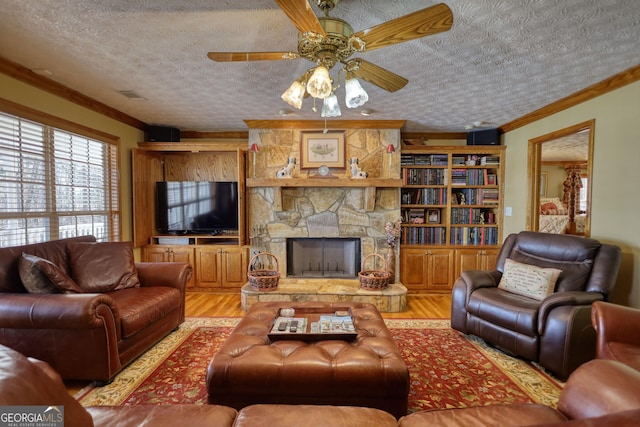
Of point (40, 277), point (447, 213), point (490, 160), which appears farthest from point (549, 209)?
point (40, 277)

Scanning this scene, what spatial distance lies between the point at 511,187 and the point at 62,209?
Answer: 5.51 metres

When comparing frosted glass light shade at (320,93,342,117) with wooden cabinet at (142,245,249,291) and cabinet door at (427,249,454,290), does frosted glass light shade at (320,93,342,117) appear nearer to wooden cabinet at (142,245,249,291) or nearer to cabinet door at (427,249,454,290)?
wooden cabinet at (142,245,249,291)

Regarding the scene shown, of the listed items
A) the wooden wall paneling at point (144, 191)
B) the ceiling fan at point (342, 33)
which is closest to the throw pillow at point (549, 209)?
the ceiling fan at point (342, 33)

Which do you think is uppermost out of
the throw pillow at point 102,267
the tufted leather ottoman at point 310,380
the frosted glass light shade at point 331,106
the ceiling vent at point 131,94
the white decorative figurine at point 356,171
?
the ceiling vent at point 131,94

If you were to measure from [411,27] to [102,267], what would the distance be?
3.00 meters

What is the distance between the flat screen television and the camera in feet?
14.1

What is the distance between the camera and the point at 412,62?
92.1 inches

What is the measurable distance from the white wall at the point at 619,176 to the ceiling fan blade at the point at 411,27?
2.37 meters

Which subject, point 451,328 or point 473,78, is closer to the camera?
point 473,78

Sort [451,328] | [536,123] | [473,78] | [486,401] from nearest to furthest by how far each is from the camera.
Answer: [486,401]
[473,78]
[451,328]
[536,123]

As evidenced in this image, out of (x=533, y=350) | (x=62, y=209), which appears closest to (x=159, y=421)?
A: (x=533, y=350)

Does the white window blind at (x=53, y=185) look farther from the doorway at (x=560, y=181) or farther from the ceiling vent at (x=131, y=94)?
the doorway at (x=560, y=181)

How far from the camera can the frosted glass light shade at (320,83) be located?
5.11 ft

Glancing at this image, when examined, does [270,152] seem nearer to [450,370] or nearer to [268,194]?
[268,194]
